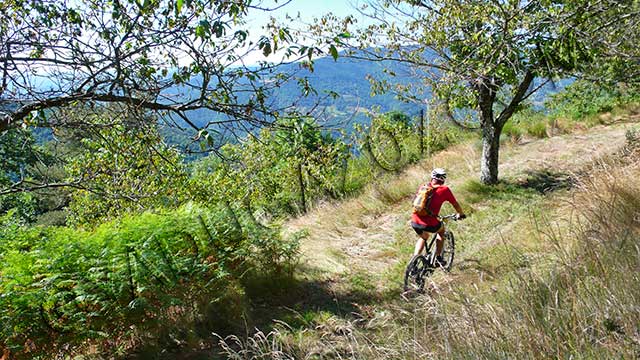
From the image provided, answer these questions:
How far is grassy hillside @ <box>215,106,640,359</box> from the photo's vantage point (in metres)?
2.52

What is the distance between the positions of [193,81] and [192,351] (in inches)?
122

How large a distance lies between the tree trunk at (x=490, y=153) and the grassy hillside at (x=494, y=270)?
0.33 m

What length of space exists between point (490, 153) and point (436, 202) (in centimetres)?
535

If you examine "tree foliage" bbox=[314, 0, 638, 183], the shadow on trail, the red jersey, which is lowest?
the shadow on trail

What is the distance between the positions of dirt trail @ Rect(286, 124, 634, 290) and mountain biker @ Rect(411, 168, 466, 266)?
1.59 meters

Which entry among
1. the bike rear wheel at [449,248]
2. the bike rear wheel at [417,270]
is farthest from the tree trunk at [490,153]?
the bike rear wheel at [417,270]

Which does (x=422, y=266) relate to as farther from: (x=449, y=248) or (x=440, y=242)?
(x=449, y=248)

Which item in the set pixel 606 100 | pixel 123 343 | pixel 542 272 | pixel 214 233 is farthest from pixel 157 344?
pixel 606 100

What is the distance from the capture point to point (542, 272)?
3.53 m

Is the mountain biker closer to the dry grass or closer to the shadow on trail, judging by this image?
the dry grass

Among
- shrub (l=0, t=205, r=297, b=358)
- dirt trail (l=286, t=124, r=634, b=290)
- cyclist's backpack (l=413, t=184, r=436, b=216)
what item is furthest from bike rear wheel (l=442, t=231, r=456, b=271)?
shrub (l=0, t=205, r=297, b=358)

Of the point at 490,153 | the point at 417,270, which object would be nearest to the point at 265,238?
the point at 417,270

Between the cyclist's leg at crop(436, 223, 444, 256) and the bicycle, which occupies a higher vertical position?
the cyclist's leg at crop(436, 223, 444, 256)

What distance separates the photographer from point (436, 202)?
6.38 meters
